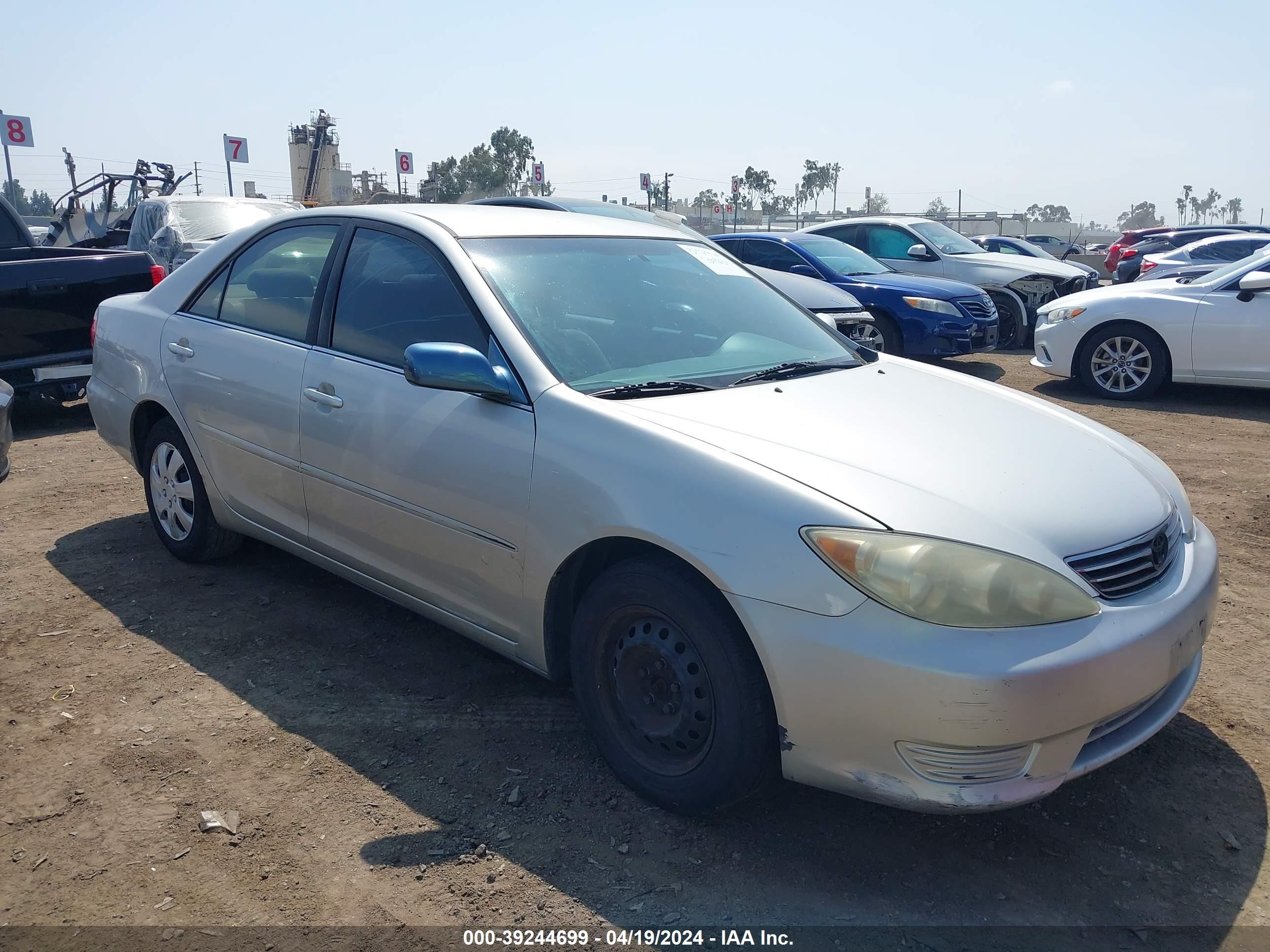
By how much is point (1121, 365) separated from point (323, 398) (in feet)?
25.1

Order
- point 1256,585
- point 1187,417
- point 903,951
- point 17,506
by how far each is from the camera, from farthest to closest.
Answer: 1. point 1187,417
2. point 17,506
3. point 1256,585
4. point 903,951

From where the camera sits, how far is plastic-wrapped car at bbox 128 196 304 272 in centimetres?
1123

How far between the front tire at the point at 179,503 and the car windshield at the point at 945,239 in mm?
10272

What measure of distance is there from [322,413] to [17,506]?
10.5 ft

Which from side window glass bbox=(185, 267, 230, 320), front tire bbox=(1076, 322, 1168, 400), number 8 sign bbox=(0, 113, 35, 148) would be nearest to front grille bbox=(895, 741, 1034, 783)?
side window glass bbox=(185, 267, 230, 320)

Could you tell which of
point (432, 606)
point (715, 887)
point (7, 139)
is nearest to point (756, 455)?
point (715, 887)

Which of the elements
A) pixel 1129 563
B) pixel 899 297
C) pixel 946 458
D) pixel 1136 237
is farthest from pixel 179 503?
pixel 1136 237

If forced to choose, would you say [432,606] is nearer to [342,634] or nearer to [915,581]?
[342,634]

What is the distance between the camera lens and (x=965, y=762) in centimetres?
235

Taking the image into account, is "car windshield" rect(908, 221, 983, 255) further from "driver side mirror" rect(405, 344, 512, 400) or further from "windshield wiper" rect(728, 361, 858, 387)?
"driver side mirror" rect(405, 344, 512, 400)

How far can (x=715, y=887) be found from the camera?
2.53 metres

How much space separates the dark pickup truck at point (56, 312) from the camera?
7.09 meters

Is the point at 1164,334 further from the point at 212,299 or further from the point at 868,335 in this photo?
the point at 212,299

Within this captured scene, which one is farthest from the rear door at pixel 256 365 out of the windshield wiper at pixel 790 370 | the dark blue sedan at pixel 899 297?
the dark blue sedan at pixel 899 297
